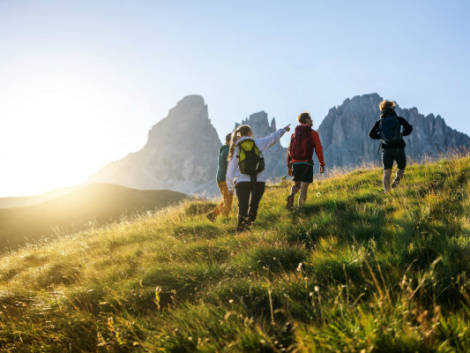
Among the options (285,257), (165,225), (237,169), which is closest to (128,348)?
(285,257)

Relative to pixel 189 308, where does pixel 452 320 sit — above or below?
above

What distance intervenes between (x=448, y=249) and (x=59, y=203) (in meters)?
30.7

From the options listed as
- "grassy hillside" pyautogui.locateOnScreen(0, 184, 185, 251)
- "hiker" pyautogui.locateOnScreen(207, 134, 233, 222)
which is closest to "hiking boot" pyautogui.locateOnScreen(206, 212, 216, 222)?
"hiker" pyautogui.locateOnScreen(207, 134, 233, 222)

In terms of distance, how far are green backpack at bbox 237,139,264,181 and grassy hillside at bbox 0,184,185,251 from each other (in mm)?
12467

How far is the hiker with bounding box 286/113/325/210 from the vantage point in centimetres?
660

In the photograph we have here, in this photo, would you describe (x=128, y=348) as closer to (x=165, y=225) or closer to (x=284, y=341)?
(x=284, y=341)

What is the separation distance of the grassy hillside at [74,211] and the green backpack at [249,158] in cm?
1247

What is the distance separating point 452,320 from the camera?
62.5 inches

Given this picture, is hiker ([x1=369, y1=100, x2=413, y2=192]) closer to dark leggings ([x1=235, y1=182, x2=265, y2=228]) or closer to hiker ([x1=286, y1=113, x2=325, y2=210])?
hiker ([x1=286, y1=113, x2=325, y2=210])

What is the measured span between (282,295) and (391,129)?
668 cm

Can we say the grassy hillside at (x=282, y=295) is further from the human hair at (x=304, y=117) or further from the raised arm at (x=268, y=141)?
the human hair at (x=304, y=117)

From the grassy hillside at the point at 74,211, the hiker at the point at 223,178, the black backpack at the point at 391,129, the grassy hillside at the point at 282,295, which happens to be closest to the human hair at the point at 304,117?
the black backpack at the point at 391,129

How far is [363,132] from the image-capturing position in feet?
478

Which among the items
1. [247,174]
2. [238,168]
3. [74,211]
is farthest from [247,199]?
[74,211]
